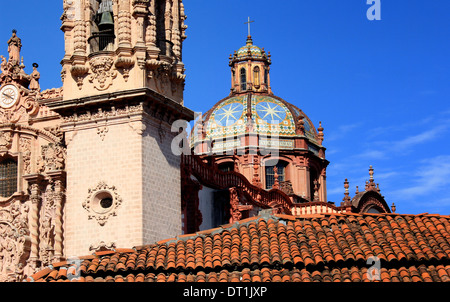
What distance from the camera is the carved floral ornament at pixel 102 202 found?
28.5m

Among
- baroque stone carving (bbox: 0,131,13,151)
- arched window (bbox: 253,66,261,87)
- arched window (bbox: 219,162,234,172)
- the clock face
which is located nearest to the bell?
the clock face

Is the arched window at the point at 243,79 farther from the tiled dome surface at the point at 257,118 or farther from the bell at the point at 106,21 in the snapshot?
the bell at the point at 106,21

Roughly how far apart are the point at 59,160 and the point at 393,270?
45.3ft

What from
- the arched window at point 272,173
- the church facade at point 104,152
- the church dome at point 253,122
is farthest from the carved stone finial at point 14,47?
the arched window at point 272,173

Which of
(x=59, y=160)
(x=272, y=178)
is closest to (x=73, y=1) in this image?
(x=59, y=160)

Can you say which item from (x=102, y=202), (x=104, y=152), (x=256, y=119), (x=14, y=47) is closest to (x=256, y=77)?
(x=256, y=119)

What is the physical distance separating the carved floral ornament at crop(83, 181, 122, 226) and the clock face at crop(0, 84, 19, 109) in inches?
304

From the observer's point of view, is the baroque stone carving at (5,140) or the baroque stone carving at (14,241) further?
Result: the baroque stone carving at (5,140)

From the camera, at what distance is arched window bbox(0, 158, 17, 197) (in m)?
34.3

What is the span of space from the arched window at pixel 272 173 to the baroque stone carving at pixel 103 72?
22751 mm

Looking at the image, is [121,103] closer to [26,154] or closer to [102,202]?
[102,202]

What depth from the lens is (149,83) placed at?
1148 inches

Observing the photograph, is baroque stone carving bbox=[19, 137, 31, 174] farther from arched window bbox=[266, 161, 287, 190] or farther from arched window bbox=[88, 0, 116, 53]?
arched window bbox=[266, 161, 287, 190]
